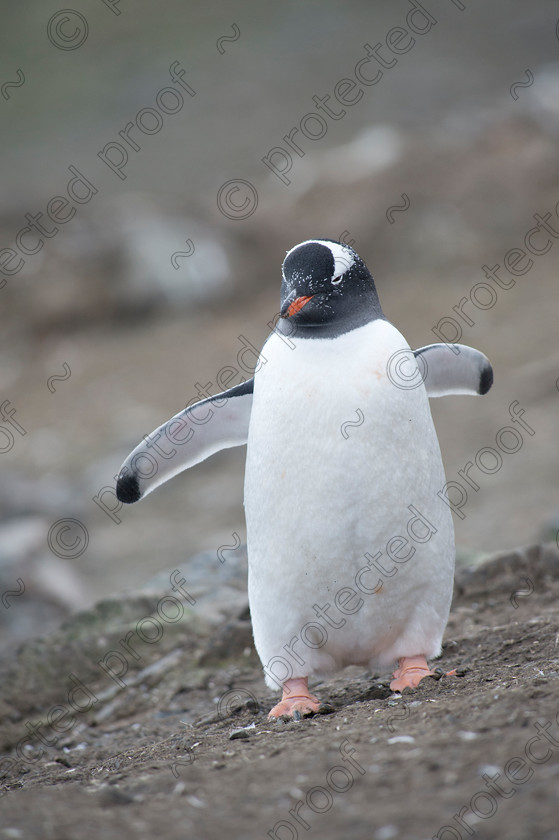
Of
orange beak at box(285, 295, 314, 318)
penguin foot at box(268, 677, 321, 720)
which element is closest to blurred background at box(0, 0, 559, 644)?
penguin foot at box(268, 677, 321, 720)

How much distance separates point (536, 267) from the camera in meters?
12.6

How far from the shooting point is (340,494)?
128 inches

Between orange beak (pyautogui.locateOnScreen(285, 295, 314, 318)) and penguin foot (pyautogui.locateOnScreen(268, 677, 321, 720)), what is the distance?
1.26 m

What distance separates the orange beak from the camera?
128 inches

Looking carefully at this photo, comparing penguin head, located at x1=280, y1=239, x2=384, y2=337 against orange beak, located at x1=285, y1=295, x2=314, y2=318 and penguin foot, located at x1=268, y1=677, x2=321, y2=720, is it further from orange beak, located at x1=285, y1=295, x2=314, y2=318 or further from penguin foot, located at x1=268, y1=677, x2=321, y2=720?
penguin foot, located at x1=268, y1=677, x2=321, y2=720

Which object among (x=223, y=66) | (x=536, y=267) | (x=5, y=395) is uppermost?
(x=223, y=66)

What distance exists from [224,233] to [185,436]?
10140mm

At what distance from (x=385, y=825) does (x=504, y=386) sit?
796 centimetres

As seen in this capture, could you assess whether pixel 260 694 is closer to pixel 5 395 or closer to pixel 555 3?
pixel 5 395

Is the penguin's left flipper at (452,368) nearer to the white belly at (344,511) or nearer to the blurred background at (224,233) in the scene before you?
the white belly at (344,511)

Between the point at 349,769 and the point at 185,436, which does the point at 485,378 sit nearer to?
the point at 185,436

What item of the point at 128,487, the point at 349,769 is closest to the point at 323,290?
the point at 128,487

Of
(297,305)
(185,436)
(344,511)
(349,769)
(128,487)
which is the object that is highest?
(297,305)

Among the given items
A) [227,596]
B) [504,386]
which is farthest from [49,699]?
[504,386]
